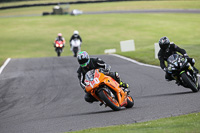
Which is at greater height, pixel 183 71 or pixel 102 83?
pixel 102 83

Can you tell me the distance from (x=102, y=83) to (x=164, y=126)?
2.44m

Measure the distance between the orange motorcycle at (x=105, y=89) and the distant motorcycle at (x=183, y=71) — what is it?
6.59ft

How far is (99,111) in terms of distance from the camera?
9.83 metres

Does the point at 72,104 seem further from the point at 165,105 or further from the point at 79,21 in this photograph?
the point at 79,21

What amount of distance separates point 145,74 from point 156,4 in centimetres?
6049

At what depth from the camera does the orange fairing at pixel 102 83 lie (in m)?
8.70

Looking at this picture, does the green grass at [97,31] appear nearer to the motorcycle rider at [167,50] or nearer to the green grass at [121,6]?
the green grass at [121,6]

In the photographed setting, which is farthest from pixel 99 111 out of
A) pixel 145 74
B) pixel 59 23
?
pixel 59 23

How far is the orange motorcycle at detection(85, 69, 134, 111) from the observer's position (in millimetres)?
8719

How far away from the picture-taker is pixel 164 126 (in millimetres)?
6613

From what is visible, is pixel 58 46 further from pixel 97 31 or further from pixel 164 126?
pixel 164 126

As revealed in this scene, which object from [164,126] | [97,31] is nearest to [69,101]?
[164,126]

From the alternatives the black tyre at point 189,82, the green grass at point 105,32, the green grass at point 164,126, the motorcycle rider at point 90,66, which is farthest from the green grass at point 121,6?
the green grass at point 164,126

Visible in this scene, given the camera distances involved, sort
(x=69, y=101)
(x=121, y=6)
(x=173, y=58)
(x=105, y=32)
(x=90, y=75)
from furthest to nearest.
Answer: (x=121, y=6), (x=105, y=32), (x=69, y=101), (x=173, y=58), (x=90, y=75)
